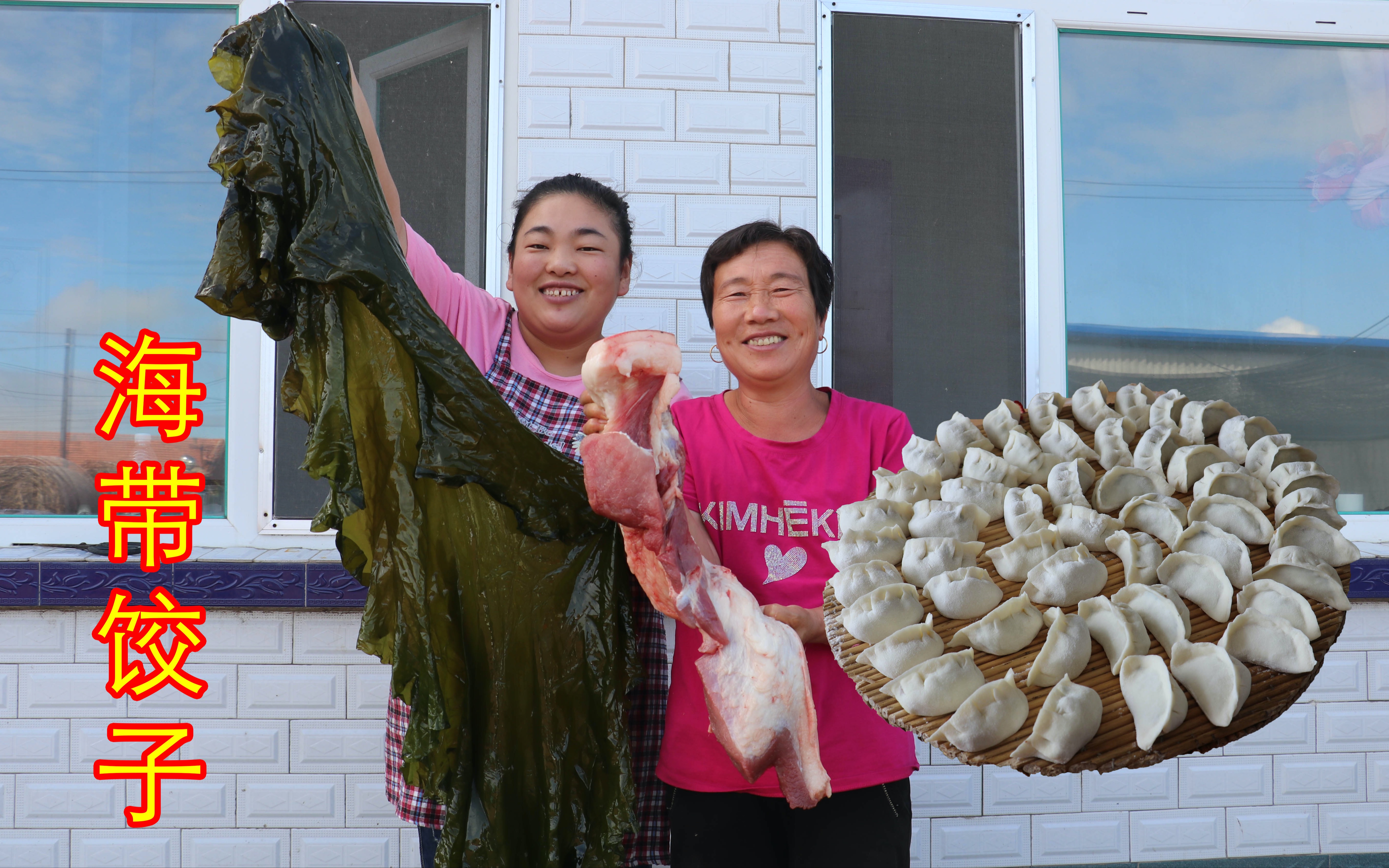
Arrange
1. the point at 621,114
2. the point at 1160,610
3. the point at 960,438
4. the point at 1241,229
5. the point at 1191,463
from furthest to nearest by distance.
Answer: the point at 1241,229 → the point at 621,114 → the point at 960,438 → the point at 1191,463 → the point at 1160,610

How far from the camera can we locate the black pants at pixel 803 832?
52.0 inches

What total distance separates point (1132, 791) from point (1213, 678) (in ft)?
6.81

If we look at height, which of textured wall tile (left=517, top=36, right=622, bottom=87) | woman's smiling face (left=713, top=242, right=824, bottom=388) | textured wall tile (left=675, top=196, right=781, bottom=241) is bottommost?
woman's smiling face (left=713, top=242, right=824, bottom=388)

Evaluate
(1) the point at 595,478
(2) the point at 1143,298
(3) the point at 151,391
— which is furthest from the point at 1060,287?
(3) the point at 151,391

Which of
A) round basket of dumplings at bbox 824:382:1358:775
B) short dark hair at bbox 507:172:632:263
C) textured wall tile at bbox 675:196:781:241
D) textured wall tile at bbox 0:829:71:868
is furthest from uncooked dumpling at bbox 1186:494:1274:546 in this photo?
textured wall tile at bbox 0:829:71:868

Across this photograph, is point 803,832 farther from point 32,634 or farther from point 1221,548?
point 32,634

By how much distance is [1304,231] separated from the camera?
2896mm

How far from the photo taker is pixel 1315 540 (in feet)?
3.47

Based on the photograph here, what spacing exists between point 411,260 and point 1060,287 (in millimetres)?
2086

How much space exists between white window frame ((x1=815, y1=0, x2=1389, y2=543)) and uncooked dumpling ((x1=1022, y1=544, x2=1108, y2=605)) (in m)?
1.70

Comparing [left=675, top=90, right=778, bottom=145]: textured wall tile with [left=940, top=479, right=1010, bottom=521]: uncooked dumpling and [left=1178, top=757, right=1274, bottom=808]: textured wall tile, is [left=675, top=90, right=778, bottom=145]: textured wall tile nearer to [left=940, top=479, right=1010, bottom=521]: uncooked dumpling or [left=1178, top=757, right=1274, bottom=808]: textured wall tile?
[left=940, top=479, right=1010, bottom=521]: uncooked dumpling

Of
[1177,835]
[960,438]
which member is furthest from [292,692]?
[1177,835]

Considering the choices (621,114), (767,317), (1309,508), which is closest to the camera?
(1309,508)

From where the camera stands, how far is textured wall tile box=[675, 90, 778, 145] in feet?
8.59
